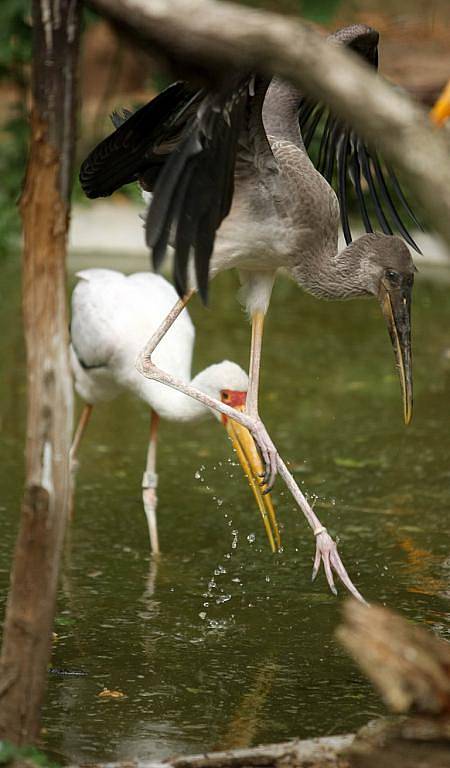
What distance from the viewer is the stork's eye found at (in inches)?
185

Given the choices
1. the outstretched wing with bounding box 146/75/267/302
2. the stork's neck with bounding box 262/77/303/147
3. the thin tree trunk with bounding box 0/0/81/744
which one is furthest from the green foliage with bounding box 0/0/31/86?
the thin tree trunk with bounding box 0/0/81/744

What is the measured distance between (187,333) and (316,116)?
1113mm

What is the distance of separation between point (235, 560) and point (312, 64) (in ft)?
9.49

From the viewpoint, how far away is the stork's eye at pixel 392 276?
4.70 meters

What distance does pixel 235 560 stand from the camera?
5059 mm

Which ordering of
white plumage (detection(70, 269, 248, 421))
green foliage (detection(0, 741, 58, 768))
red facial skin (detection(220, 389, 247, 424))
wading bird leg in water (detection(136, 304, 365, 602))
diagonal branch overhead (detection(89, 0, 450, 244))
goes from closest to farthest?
diagonal branch overhead (detection(89, 0, 450, 244)), green foliage (detection(0, 741, 58, 768)), wading bird leg in water (detection(136, 304, 365, 602)), red facial skin (detection(220, 389, 247, 424)), white plumage (detection(70, 269, 248, 421))

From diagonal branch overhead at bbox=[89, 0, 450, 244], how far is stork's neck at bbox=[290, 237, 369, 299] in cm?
222

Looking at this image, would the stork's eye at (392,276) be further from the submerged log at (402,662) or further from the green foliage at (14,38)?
the green foliage at (14,38)

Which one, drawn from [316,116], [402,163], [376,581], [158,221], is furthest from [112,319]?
[402,163]

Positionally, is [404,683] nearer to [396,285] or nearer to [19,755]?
[19,755]

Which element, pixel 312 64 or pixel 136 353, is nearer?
pixel 312 64

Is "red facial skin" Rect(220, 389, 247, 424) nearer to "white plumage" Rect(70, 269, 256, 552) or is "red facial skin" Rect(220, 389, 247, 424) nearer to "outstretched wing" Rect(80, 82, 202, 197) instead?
"white plumage" Rect(70, 269, 256, 552)

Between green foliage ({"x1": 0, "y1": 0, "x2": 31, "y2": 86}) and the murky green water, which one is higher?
green foliage ({"x1": 0, "y1": 0, "x2": 31, "y2": 86})

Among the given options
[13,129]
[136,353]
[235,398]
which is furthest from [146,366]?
[13,129]
